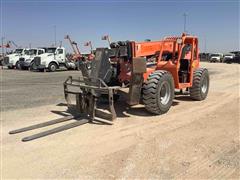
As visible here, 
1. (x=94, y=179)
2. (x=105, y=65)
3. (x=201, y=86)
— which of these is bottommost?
(x=94, y=179)

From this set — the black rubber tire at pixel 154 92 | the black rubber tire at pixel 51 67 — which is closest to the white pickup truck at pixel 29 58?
the black rubber tire at pixel 51 67

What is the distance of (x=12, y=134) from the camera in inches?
260

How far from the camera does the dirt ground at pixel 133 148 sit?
4.64 metres

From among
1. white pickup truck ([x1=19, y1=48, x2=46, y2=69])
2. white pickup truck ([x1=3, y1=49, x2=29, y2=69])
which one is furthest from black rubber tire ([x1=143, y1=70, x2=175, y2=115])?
white pickup truck ([x1=3, y1=49, x2=29, y2=69])

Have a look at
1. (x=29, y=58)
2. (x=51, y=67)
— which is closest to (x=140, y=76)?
(x=51, y=67)

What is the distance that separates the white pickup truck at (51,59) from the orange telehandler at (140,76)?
736 inches

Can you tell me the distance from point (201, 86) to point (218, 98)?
0.89 metres

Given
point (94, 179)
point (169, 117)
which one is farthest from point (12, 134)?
point (169, 117)

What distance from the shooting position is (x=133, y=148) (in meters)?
5.62

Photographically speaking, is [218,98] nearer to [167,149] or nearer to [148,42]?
[148,42]

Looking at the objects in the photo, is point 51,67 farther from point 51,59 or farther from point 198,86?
point 198,86

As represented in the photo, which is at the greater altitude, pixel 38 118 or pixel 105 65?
pixel 105 65

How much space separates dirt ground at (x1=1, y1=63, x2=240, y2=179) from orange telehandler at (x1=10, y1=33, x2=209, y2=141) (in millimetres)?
465

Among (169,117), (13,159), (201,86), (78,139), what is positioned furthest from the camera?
(201,86)
